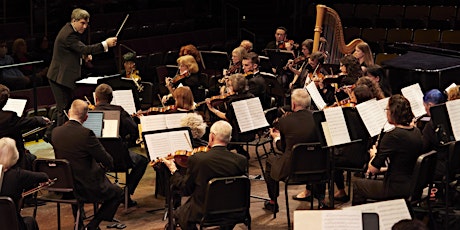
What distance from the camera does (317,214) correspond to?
4.99m

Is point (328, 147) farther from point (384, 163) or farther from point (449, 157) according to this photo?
point (449, 157)

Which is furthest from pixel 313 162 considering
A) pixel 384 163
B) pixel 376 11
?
pixel 376 11

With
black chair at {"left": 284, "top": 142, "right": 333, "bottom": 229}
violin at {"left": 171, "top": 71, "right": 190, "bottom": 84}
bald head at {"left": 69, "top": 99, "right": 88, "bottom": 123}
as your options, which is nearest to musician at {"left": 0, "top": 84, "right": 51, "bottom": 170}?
bald head at {"left": 69, "top": 99, "right": 88, "bottom": 123}

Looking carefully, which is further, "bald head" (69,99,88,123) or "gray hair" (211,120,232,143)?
"bald head" (69,99,88,123)

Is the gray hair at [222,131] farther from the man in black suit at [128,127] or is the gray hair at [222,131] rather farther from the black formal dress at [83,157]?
the man in black suit at [128,127]

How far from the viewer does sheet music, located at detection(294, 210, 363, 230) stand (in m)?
4.95

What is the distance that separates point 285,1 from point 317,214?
45.7 feet

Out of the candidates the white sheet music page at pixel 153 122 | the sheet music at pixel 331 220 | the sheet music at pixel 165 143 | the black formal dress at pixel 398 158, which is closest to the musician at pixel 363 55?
the white sheet music page at pixel 153 122

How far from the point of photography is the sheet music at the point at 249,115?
880 centimetres

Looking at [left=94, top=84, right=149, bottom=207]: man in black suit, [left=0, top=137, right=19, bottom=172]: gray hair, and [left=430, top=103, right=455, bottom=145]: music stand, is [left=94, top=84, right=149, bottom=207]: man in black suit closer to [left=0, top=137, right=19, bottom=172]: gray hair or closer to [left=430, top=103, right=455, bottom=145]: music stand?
[left=0, top=137, right=19, bottom=172]: gray hair

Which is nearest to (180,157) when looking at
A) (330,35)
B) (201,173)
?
(201,173)

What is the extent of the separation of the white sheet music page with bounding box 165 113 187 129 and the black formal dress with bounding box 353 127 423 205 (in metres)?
2.10

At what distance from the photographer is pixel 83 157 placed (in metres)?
7.53

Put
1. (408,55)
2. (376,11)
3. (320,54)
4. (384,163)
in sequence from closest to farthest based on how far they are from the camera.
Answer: (384,163) < (320,54) < (408,55) < (376,11)
